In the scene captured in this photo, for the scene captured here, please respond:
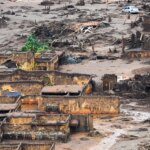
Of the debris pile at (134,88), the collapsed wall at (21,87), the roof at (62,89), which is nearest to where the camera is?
the roof at (62,89)

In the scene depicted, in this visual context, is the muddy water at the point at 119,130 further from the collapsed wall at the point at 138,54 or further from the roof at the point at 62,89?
the collapsed wall at the point at 138,54

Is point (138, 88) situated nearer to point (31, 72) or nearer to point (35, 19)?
point (31, 72)

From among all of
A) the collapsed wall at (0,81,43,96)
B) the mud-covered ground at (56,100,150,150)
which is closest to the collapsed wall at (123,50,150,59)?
the mud-covered ground at (56,100,150,150)

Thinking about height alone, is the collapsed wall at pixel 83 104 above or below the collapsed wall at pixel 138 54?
below

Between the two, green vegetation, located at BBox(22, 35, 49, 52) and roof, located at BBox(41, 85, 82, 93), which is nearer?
roof, located at BBox(41, 85, 82, 93)

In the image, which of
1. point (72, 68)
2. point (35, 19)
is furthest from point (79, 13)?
point (72, 68)

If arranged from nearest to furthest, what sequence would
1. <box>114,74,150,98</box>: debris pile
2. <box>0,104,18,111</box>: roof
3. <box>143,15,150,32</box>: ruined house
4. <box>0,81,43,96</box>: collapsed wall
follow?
<box>0,104,18,111</box>: roof
<box>0,81,43,96</box>: collapsed wall
<box>114,74,150,98</box>: debris pile
<box>143,15,150,32</box>: ruined house

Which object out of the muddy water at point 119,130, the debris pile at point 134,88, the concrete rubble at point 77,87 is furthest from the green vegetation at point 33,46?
the muddy water at point 119,130

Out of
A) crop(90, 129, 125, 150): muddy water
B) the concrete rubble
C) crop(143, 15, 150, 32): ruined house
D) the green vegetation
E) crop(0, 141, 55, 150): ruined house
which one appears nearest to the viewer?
crop(0, 141, 55, 150): ruined house

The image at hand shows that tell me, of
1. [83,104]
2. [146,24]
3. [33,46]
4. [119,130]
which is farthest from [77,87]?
[146,24]

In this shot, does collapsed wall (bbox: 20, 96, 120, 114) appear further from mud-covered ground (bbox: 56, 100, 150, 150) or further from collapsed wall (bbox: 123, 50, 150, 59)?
collapsed wall (bbox: 123, 50, 150, 59)

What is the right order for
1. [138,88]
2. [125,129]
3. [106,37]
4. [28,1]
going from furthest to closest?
[28,1]
[106,37]
[138,88]
[125,129]
